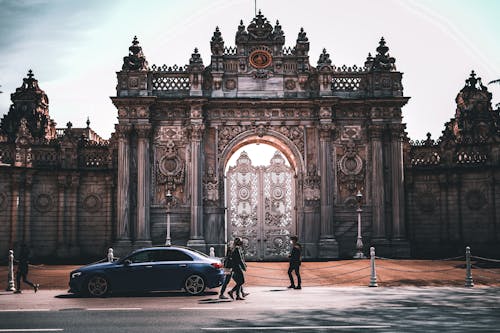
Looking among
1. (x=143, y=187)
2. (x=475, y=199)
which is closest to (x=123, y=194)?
(x=143, y=187)

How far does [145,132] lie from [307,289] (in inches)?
600

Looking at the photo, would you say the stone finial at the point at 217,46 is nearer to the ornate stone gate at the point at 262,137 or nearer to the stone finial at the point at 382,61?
the ornate stone gate at the point at 262,137

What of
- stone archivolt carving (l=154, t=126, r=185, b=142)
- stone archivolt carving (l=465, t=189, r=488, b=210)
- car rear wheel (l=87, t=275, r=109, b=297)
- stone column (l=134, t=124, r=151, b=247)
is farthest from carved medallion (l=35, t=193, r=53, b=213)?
stone archivolt carving (l=465, t=189, r=488, b=210)

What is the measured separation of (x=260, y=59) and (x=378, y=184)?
8.88 meters

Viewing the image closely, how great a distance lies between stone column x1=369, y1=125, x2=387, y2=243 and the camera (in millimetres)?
32938

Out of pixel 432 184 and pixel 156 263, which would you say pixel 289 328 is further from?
pixel 432 184

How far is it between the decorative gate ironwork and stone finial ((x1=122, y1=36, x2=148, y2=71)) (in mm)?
7202

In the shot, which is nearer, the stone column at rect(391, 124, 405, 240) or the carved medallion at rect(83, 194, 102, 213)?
the stone column at rect(391, 124, 405, 240)

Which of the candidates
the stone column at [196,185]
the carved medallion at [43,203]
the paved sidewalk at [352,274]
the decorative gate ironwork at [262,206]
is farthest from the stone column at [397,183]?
the carved medallion at [43,203]

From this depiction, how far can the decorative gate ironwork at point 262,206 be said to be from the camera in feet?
114

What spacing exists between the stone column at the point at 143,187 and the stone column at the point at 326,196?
8.76 metres

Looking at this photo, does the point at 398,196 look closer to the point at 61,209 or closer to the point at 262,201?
the point at 262,201

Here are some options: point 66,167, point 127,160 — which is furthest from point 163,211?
point 66,167

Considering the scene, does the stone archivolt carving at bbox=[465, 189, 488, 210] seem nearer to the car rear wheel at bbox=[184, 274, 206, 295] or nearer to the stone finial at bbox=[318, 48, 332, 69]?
the stone finial at bbox=[318, 48, 332, 69]
